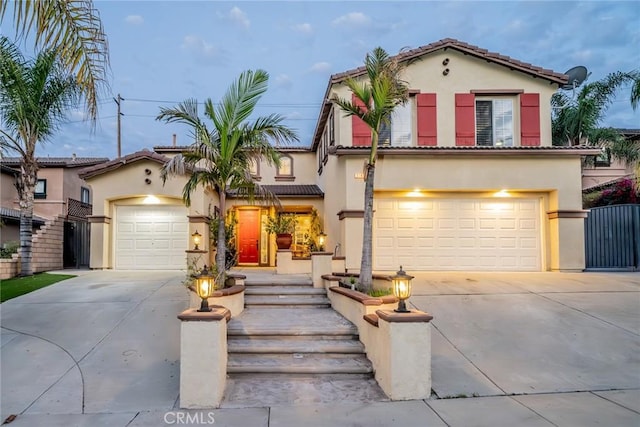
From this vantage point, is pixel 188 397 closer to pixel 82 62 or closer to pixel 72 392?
pixel 72 392

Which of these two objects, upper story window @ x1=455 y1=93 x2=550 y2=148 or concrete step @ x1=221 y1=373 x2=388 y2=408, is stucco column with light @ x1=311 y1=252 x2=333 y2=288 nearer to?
concrete step @ x1=221 y1=373 x2=388 y2=408

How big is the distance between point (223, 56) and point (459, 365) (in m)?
23.7

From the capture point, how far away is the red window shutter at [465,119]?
1234 cm

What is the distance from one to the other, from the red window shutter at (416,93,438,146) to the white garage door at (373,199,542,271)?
74.9 inches

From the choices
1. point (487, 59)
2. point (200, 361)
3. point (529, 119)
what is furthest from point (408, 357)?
point (487, 59)

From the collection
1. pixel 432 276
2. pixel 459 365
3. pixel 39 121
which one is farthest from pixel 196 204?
pixel 459 365

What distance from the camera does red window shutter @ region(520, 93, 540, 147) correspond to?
12391mm

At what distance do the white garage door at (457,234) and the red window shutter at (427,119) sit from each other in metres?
1.90

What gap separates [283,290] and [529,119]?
9.51 meters

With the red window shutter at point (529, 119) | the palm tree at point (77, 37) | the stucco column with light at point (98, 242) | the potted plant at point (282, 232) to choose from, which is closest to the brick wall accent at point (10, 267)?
the stucco column with light at point (98, 242)

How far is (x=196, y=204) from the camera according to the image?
13109mm

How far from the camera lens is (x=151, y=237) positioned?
1395 centimetres

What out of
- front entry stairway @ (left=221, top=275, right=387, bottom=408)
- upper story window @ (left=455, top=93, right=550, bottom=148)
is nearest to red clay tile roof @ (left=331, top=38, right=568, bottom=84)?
upper story window @ (left=455, top=93, right=550, bottom=148)

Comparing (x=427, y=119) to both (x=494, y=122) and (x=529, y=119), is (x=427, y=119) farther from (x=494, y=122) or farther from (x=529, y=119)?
(x=529, y=119)
